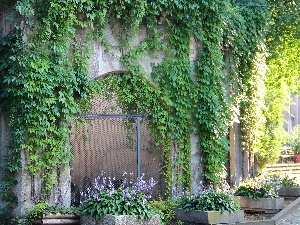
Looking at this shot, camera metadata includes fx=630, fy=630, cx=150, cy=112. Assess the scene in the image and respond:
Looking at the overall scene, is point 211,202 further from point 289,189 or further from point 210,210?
point 289,189

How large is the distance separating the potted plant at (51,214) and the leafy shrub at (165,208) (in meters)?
1.79

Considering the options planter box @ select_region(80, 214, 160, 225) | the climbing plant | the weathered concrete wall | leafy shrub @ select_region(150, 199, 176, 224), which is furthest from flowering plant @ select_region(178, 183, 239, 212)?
the weathered concrete wall

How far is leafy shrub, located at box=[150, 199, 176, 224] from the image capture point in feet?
43.6

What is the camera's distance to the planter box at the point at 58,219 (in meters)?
12.0

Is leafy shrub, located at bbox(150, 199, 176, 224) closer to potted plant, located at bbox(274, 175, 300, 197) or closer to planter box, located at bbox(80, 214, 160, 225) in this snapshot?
planter box, located at bbox(80, 214, 160, 225)

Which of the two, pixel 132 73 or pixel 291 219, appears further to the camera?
pixel 132 73

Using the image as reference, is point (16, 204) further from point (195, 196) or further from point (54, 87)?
point (195, 196)

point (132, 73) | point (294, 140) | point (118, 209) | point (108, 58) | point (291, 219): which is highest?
Result: point (108, 58)

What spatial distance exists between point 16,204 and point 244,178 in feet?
23.8

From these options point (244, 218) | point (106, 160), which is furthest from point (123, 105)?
point (244, 218)

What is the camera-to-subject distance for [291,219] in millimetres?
13812

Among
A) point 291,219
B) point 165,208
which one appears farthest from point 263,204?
point 165,208

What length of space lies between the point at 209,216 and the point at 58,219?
294 centimetres

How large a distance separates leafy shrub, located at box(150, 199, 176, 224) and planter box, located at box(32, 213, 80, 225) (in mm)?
1781
